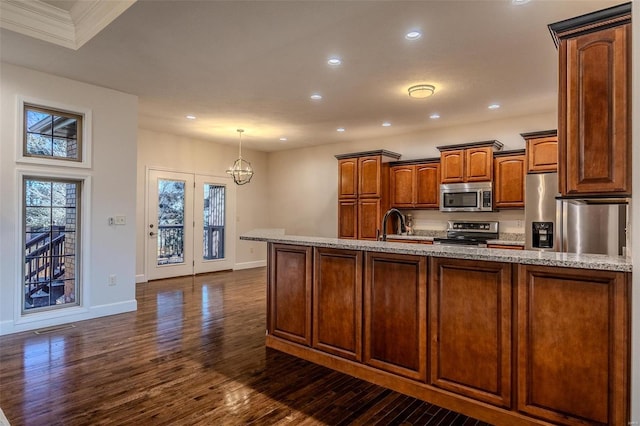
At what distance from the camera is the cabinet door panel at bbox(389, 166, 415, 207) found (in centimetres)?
653

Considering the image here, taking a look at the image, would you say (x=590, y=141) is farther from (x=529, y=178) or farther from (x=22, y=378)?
(x=22, y=378)

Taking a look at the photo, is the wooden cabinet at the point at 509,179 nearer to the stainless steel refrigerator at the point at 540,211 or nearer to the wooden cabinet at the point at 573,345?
the stainless steel refrigerator at the point at 540,211

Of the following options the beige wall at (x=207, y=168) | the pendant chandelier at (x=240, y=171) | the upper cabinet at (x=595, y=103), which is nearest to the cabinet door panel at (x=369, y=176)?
the pendant chandelier at (x=240, y=171)

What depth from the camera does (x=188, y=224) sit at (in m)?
7.64

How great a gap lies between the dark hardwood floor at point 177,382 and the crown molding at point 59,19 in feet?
9.42

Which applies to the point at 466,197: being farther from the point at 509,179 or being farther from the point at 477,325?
the point at 477,325

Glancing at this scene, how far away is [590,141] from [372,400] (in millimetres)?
2121

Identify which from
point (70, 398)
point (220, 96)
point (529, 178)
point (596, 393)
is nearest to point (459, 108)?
point (529, 178)

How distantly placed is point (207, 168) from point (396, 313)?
6.33 m

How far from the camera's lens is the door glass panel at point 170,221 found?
7254 mm

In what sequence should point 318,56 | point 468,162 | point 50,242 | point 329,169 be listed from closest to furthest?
point 318,56 → point 50,242 → point 468,162 → point 329,169

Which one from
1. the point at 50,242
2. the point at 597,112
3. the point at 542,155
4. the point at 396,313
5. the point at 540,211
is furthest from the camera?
the point at 542,155

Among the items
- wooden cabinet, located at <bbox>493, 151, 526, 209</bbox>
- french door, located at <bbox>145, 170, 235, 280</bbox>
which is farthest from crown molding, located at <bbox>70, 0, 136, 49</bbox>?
wooden cabinet, located at <bbox>493, 151, 526, 209</bbox>

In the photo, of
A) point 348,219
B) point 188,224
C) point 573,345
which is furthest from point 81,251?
point 573,345
